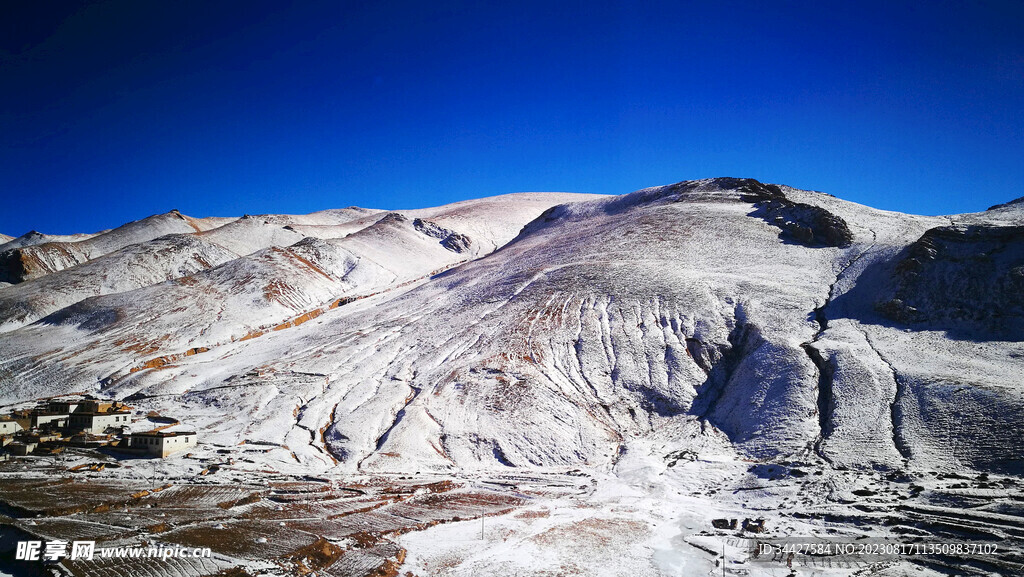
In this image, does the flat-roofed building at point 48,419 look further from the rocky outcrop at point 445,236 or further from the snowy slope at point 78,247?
the rocky outcrop at point 445,236

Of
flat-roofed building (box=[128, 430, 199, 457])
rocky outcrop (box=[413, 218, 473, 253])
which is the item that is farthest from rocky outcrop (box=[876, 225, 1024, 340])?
rocky outcrop (box=[413, 218, 473, 253])

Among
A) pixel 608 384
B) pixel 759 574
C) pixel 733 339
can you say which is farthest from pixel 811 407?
pixel 759 574

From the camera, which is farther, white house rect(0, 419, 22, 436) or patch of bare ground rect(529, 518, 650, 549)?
white house rect(0, 419, 22, 436)

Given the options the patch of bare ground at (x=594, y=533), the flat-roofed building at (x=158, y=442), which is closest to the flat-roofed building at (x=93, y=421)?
the flat-roofed building at (x=158, y=442)

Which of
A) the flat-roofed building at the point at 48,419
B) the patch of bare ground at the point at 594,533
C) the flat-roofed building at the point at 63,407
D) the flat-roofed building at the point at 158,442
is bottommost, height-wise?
the patch of bare ground at the point at 594,533

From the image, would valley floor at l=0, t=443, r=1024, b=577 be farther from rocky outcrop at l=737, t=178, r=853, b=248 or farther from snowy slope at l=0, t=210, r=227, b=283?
snowy slope at l=0, t=210, r=227, b=283
